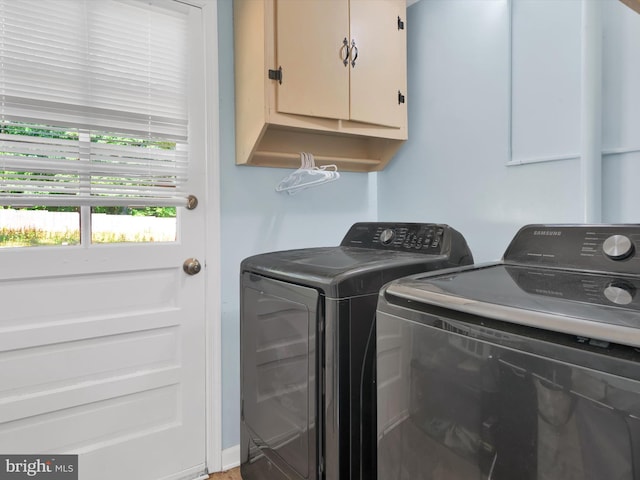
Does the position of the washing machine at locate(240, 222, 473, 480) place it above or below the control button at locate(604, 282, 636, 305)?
below

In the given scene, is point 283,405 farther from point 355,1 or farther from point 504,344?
point 355,1

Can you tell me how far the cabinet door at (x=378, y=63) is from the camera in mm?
1996

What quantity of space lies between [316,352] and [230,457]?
115 centimetres

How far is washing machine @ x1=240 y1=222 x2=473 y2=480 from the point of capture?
4.06 ft

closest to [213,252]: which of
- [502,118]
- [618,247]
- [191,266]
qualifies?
[191,266]

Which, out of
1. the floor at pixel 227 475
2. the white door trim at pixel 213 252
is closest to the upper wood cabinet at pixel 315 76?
the white door trim at pixel 213 252

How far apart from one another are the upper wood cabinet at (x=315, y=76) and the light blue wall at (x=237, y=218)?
6cm

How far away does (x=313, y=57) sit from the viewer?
1867 mm

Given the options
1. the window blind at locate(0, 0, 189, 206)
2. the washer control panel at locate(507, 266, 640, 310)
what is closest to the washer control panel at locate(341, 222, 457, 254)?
the washer control panel at locate(507, 266, 640, 310)

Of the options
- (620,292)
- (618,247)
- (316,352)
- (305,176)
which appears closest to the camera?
(620,292)

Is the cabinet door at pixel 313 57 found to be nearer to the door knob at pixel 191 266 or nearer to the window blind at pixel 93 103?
the window blind at pixel 93 103

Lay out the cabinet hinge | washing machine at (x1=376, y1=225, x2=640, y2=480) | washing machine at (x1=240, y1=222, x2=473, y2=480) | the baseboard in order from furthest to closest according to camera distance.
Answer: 1. the baseboard
2. the cabinet hinge
3. washing machine at (x1=240, y1=222, x2=473, y2=480)
4. washing machine at (x1=376, y1=225, x2=640, y2=480)

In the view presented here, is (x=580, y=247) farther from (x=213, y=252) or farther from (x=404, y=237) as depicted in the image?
(x=213, y=252)

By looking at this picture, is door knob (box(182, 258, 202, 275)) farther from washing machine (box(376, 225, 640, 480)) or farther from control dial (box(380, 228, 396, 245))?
washing machine (box(376, 225, 640, 480))
